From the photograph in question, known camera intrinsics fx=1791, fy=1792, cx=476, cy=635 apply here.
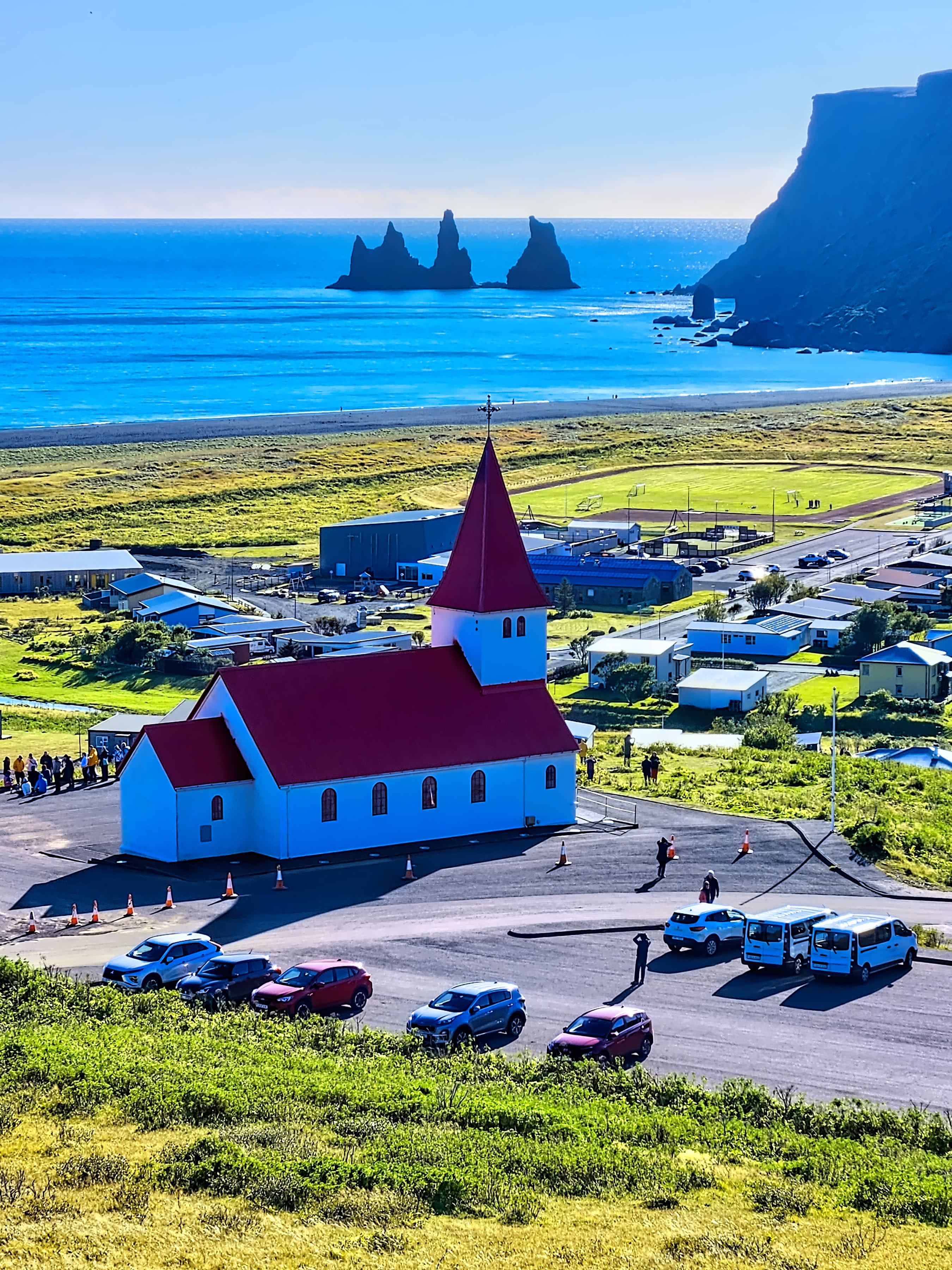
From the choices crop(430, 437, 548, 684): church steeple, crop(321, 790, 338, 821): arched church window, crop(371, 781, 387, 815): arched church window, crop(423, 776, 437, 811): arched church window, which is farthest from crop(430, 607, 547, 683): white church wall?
crop(321, 790, 338, 821): arched church window

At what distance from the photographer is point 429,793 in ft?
145

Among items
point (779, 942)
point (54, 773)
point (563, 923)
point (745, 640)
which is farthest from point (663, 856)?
point (745, 640)

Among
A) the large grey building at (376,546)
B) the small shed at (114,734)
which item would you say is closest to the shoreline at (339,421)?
the large grey building at (376,546)

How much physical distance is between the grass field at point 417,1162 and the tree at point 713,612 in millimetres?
55863

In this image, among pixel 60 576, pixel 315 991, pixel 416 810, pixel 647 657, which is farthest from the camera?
pixel 60 576

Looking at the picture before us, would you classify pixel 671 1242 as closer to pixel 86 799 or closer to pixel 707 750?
pixel 86 799

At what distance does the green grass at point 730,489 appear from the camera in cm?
12488

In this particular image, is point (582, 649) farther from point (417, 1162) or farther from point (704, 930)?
point (417, 1162)

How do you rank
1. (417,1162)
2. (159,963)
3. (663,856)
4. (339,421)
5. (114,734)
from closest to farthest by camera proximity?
(417,1162), (159,963), (663,856), (114,734), (339,421)

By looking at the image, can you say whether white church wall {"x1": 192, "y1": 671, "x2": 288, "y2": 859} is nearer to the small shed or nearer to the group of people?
the group of people

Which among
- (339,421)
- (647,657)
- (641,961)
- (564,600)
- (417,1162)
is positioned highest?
(339,421)

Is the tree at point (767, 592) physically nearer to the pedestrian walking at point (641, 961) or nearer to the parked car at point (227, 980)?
the pedestrian walking at point (641, 961)

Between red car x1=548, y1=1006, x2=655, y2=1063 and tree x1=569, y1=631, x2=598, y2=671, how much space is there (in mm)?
44886

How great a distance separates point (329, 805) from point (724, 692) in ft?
88.0
